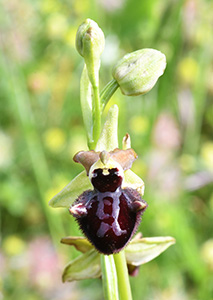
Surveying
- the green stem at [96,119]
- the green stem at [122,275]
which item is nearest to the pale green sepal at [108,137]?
the green stem at [96,119]

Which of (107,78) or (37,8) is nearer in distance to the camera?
(107,78)

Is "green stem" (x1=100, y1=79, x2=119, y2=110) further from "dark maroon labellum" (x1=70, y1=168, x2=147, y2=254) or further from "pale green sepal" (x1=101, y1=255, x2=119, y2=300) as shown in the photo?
"pale green sepal" (x1=101, y1=255, x2=119, y2=300)

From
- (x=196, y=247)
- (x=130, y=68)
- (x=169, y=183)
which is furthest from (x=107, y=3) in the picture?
(x=130, y=68)

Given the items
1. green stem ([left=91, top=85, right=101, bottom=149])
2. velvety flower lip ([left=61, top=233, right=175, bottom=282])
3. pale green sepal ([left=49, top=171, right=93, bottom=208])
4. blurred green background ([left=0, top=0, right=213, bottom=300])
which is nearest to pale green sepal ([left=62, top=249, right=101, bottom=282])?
velvety flower lip ([left=61, top=233, right=175, bottom=282])

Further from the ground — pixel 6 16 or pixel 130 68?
pixel 6 16

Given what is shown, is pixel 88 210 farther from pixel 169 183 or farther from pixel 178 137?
pixel 178 137

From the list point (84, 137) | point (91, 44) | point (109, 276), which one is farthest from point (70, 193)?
point (84, 137)

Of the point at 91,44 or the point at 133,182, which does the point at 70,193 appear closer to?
the point at 133,182
